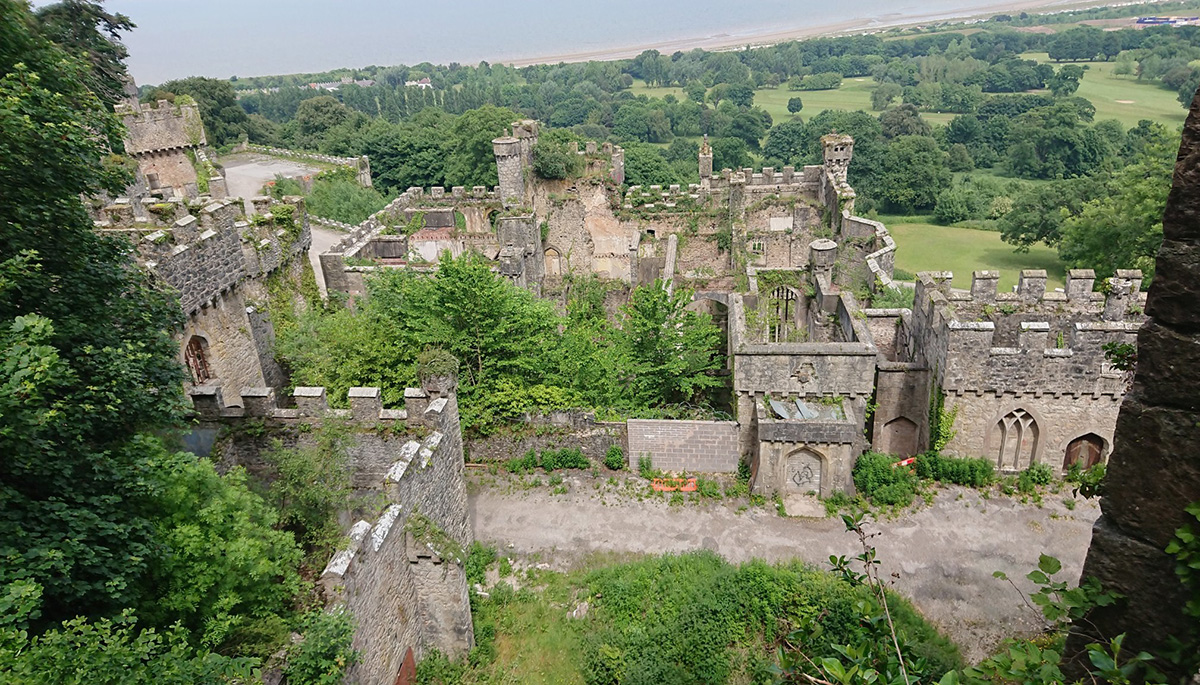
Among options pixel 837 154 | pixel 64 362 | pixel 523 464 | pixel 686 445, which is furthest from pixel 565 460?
pixel 837 154

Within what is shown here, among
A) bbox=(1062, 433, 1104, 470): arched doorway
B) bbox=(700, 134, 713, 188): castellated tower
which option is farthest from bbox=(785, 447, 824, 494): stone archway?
bbox=(700, 134, 713, 188): castellated tower

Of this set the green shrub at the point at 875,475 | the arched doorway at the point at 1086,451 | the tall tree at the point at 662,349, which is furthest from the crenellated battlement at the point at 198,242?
the arched doorway at the point at 1086,451

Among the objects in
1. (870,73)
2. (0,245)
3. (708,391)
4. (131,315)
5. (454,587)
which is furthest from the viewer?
(870,73)

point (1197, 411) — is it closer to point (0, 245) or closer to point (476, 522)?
point (0, 245)

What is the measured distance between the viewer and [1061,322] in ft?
61.3

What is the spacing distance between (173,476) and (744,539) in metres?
12.2

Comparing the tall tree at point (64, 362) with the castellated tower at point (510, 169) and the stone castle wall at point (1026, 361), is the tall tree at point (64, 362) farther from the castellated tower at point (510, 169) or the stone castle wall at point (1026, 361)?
the castellated tower at point (510, 169)

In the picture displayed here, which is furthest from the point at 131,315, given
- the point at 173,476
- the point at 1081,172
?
the point at 1081,172

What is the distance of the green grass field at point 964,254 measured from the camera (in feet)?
164

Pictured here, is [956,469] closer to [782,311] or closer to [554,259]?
[782,311]

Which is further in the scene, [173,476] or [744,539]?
[744,539]

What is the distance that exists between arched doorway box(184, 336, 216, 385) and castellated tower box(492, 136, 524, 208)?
60.5 ft

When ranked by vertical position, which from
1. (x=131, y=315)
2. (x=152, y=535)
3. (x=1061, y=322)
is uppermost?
(x=131, y=315)

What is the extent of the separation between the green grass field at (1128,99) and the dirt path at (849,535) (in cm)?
8580
